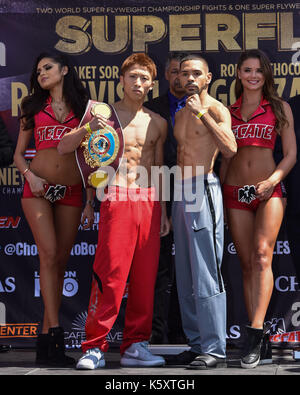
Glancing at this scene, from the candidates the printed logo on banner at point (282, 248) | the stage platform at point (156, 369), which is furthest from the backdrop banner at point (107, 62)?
the stage platform at point (156, 369)

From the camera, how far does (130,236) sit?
15.4 ft

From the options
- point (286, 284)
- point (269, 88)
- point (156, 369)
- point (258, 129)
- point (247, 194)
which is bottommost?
point (156, 369)

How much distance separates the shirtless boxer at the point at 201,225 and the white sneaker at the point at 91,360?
502 mm

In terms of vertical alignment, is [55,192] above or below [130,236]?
above

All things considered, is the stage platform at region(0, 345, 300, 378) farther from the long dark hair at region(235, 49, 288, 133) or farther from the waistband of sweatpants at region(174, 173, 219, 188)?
the long dark hair at region(235, 49, 288, 133)

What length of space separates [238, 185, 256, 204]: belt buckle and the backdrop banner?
78 centimetres

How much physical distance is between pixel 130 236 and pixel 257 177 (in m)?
0.96

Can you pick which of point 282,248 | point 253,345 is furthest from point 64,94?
point 253,345

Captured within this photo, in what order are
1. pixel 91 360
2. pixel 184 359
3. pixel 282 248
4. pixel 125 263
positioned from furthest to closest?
pixel 282 248 < pixel 184 359 < pixel 125 263 < pixel 91 360

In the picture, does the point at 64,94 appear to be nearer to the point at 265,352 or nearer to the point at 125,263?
the point at 125,263

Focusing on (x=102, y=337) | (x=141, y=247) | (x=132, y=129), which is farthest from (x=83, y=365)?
(x=132, y=129)
